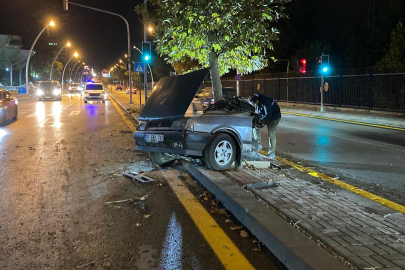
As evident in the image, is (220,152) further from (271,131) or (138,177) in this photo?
(271,131)

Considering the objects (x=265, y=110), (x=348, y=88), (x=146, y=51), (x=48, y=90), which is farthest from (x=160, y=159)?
(x=48, y=90)

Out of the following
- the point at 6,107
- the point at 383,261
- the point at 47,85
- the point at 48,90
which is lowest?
the point at 383,261

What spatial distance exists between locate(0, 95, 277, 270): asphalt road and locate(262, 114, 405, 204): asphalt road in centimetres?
292

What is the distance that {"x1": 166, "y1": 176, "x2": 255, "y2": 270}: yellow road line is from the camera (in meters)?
3.78

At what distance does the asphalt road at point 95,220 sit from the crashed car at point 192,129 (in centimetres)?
59

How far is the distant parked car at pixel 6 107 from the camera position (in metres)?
15.6

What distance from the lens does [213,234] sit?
446cm

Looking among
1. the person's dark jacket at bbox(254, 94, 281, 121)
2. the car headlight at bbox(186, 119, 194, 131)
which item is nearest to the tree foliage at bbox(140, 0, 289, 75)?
the person's dark jacket at bbox(254, 94, 281, 121)

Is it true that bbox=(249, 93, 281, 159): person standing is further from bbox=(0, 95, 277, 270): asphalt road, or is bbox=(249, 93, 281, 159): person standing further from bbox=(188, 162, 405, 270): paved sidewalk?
bbox=(0, 95, 277, 270): asphalt road

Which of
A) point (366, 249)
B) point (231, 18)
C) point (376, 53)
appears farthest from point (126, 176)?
point (376, 53)

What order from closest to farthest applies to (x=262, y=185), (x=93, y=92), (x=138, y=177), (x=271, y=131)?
(x=262, y=185) → (x=138, y=177) → (x=271, y=131) → (x=93, y=92)

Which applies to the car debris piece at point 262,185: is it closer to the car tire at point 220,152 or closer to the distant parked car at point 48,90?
the car tire at point 220,152

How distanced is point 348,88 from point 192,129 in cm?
1938

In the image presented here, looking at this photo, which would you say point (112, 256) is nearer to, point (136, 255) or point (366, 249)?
point (136, 255)
